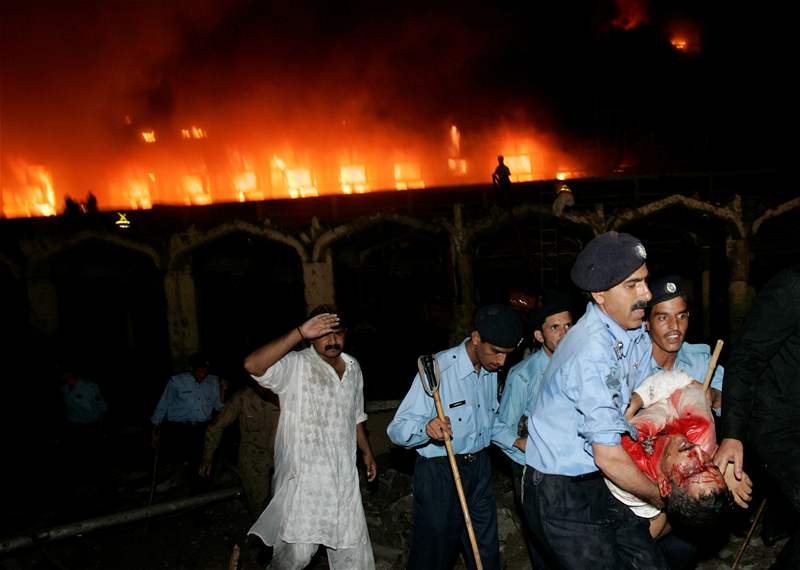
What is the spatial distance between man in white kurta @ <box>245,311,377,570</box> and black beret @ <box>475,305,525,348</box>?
42.6 inches

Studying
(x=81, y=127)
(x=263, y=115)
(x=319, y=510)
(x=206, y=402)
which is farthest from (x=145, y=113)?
(x=319, y=510)

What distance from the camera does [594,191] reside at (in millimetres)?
16312

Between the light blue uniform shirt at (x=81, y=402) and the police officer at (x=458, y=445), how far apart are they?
25.9ft

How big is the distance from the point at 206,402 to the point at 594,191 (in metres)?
12.9

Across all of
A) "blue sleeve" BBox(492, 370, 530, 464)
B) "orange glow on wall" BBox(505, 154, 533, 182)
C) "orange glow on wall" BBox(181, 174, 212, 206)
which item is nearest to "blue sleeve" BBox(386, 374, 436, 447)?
"blue sleeve" BBox(492, 370, 530, 464)

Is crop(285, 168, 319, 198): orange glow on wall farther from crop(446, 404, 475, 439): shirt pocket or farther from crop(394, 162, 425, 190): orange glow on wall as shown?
crop(446, 404, 475, 439): shirt pocket

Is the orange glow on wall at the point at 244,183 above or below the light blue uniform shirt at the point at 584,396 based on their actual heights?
above

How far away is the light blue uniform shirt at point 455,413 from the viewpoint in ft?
13.3

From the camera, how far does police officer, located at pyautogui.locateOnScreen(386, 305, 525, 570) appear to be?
4.01m

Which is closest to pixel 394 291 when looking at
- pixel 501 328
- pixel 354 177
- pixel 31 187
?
pixel 501 328

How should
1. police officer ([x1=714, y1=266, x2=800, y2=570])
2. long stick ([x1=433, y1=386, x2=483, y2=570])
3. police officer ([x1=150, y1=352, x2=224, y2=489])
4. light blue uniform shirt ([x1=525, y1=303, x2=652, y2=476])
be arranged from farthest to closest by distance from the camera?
police officer ([x1=150, y1=352, x2=224, y2=489])
long stick ([x1=433, y1=386, x2=483, y2=570])
police officer ([x1=714, y1=266, x2=800, y2=570])
light blue uniform shirt ([x1=525, y1=303, x2=652, y2=476])

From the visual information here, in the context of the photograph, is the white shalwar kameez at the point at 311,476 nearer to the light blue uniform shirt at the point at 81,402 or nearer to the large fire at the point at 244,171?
the light blue uniform shirt at the point at 81,402

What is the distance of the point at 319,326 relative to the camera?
3.74 metres

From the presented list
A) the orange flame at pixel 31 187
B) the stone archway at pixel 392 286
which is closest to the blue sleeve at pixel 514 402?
the stone archway at pixel 392 286
